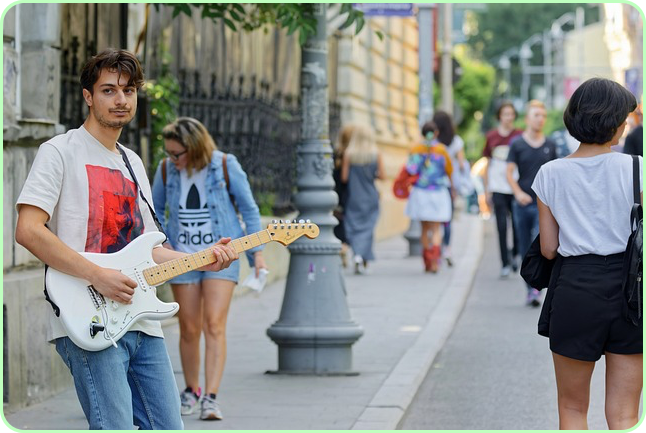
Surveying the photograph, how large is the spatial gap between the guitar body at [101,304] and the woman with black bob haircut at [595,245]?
1.41 m

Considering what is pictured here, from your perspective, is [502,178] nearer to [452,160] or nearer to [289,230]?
[452,160]

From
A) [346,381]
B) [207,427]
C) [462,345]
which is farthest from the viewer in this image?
[462,345]

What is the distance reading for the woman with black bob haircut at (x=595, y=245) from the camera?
4.85m

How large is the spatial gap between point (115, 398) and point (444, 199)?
11.5 metres

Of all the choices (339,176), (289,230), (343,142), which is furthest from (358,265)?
(289,230)

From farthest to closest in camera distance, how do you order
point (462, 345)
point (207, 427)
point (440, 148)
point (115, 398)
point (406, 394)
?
1. point (440, 148)
2. point (462, 345)
3. point (406, 394)
4. point (207, 427)
5. point (115, 398)

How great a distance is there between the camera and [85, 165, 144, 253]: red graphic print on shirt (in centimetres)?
459

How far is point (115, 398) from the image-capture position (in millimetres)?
4535

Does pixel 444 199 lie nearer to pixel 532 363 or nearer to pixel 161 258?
pixel 532 363

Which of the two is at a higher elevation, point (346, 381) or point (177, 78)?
point (177, 78)

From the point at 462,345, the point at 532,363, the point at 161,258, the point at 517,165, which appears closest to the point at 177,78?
the point at 517,165

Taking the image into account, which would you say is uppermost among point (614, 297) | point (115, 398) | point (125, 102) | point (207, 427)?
point (125, 102)

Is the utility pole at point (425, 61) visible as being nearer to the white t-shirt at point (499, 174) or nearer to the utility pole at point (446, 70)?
the white t-shirt at point (499, 174)

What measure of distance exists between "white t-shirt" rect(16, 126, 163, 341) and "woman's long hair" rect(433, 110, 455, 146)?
12.0 meters
